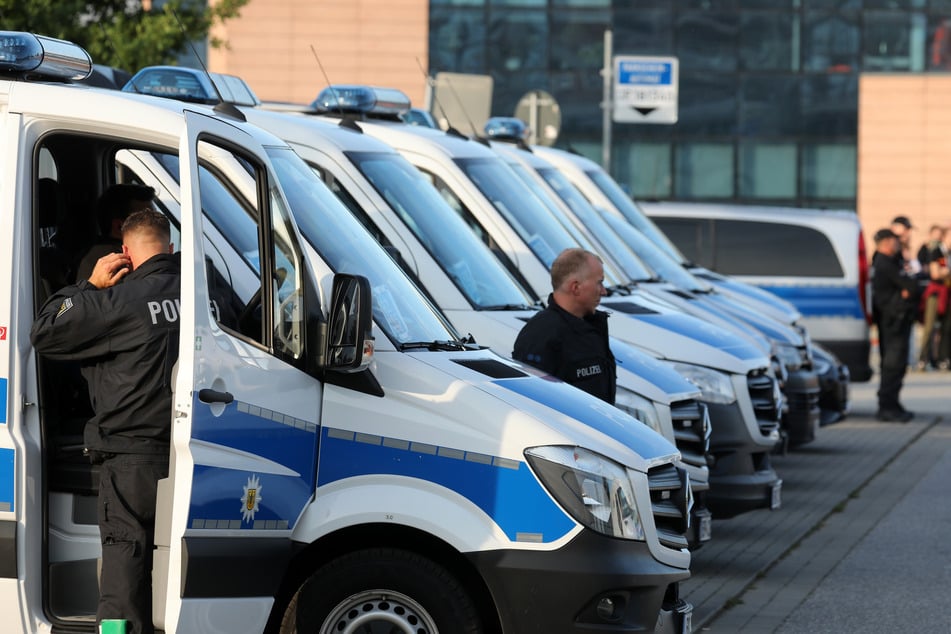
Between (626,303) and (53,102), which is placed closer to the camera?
(53,102)

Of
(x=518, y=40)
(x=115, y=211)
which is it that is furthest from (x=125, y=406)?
(x=518, y=40)

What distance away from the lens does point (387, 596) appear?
579 cm

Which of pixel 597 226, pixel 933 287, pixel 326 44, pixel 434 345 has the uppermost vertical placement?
pixel 326 44

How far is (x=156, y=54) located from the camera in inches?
601

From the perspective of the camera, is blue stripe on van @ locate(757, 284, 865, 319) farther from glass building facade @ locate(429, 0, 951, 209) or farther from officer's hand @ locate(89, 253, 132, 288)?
glass building facade @ locate(429, 0, 951, 209)

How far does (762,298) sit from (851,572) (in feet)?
20.4

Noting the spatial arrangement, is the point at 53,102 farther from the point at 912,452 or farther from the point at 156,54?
the point at 912,452

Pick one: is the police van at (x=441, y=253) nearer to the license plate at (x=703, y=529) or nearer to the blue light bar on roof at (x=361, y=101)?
the license plate at (x=703, y=529)

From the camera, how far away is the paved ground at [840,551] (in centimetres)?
840

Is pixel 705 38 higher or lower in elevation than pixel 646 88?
higher

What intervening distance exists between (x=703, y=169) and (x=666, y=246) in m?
25.6

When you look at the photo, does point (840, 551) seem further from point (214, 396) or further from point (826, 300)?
point (826, 300)

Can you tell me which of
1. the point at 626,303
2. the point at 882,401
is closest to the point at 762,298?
the point at 882,401

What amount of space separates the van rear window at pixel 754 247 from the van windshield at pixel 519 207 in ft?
24.7
